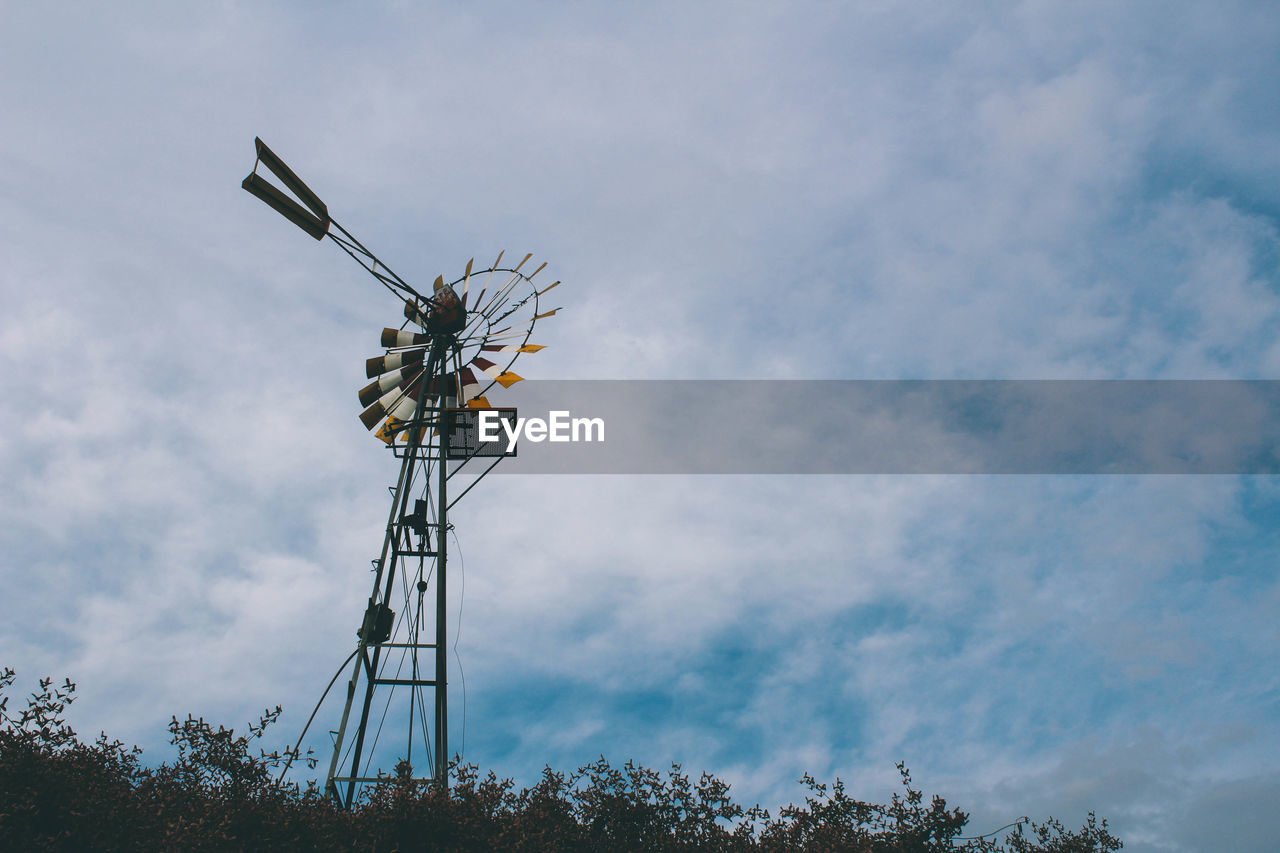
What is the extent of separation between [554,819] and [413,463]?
7062 mm

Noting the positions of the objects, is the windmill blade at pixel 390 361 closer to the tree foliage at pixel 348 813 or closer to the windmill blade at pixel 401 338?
the windmill blade at pixel 401 338

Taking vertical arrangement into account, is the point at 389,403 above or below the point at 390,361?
below

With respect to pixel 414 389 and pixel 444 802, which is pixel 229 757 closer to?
pixel 444 802

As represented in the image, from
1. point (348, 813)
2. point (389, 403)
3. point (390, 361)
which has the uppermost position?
point (390, 361)

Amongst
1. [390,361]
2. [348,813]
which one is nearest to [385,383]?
[390,361]

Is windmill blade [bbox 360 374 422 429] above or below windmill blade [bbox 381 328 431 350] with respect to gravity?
below

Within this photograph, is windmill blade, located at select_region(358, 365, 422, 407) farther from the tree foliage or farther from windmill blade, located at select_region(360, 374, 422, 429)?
the tree foliage

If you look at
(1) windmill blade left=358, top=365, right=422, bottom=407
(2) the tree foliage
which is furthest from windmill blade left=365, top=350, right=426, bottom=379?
(2) the tree foliage

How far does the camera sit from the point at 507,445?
1752cm

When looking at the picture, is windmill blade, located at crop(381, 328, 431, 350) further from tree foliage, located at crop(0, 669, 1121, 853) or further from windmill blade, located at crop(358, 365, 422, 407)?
tree foliage, located at crop(0, 669, 1121, 853)

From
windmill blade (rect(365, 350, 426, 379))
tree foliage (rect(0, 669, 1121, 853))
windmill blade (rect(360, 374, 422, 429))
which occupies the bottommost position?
tree foliage (rect(0, 669, 1121, 853))

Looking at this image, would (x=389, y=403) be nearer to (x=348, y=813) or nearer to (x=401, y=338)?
(x=401, y=338)

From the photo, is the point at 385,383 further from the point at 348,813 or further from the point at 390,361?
the point at 348,813

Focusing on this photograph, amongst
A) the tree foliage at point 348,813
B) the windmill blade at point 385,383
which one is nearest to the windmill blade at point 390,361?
the windmill blade at point 385,383
